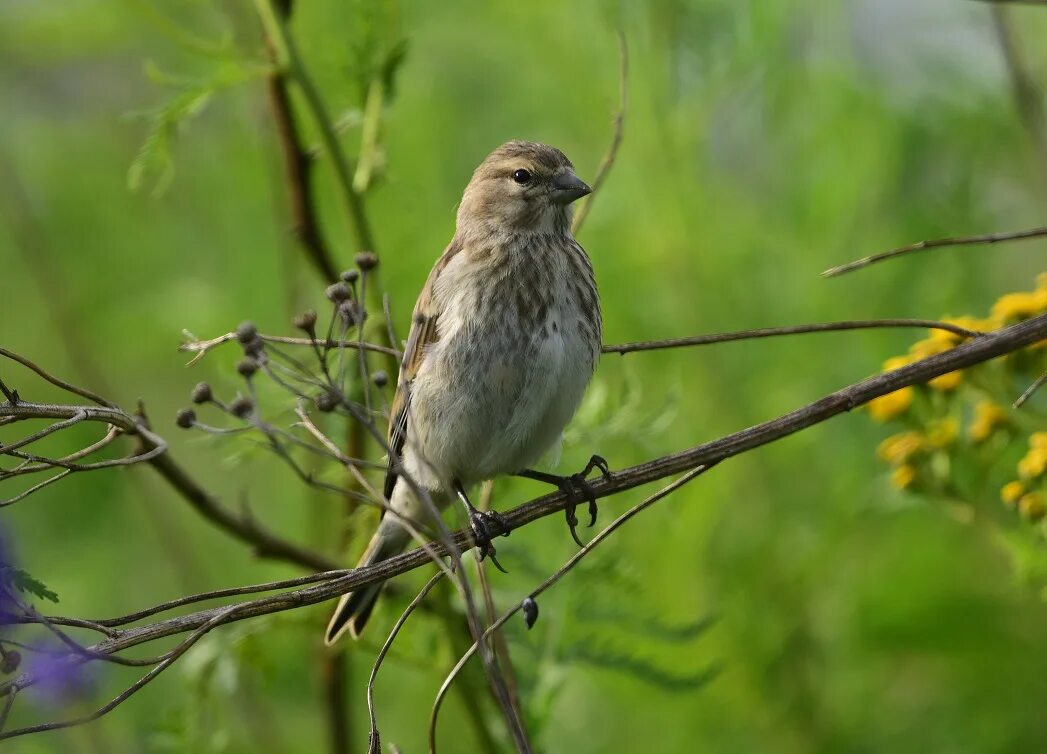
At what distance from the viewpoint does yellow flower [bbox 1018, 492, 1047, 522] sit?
316 cm

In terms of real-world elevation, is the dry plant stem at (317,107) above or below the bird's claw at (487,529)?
above

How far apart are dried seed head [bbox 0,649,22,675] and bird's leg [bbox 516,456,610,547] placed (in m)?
1.22

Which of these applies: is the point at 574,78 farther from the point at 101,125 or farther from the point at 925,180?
the point at 101,125

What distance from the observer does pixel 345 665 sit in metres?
4.30

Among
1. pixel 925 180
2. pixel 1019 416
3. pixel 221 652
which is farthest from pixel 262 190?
pixel 1019 416

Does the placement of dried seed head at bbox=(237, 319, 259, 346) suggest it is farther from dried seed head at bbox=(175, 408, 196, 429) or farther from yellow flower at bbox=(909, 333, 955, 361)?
yellow flower at bbox=(909, 333, 955, 361)

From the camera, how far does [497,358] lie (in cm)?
397

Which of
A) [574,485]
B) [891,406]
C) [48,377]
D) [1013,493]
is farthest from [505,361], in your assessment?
[48,377]

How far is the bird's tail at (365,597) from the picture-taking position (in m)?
3.80

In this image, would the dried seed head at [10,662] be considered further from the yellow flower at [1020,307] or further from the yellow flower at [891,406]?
the yellow flower at [1020,307]

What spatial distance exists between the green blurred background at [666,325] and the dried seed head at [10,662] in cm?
143

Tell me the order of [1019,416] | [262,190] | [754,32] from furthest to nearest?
[262,190] → [754,32] → [1019,416]

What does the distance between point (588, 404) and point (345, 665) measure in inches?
45.1

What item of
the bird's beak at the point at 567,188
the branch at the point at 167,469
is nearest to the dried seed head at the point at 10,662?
the branch at the point at 167,469
